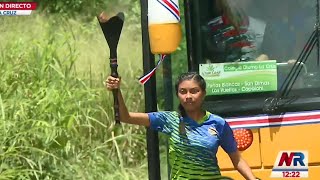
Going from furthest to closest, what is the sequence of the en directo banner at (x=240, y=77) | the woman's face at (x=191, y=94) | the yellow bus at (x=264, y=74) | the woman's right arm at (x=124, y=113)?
the en directo banner at (x=240, y=77) → the yellow bus at (x=264, y=74) → the woman's face at (x=191, y=94) → the woman's right arm at (x=124, y=113)

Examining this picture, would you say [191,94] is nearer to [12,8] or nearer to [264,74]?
[264,74]

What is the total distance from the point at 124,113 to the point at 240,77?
81cm

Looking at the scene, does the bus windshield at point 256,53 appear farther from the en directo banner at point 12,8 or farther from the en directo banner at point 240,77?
the en directo banner at point 12,8

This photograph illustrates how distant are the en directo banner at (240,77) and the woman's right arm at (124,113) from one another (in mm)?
573

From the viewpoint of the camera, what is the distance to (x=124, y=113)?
3312mm

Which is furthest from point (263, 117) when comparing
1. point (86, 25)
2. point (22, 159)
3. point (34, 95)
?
point (86, 25)

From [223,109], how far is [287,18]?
0.59m

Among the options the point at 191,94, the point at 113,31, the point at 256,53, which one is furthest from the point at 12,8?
the point at 191,94

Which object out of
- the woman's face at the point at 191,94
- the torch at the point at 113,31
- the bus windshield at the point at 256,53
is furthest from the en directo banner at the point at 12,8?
the woman's face at the point at 191,94

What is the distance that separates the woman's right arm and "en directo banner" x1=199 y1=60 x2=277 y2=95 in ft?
1.88

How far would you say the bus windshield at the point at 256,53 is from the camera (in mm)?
3777

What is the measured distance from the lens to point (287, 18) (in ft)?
12.6

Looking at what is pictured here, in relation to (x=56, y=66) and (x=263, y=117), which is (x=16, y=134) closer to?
(x=56, y=66)

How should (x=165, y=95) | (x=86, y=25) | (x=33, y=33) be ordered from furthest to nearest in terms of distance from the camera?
(x=86, y=25) < (x=33, y=33) < (x=165, y=95)
